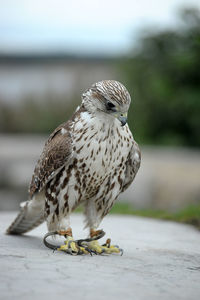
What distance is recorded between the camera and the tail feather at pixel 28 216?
4285 mm

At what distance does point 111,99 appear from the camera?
3.49 m

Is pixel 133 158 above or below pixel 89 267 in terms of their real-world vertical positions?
above

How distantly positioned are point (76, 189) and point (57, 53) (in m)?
21.5

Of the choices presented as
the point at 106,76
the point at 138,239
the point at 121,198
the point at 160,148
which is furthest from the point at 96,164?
the point at 106,76

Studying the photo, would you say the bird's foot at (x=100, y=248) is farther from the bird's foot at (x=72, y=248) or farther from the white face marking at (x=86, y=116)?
the white face marking at (x=86, y=116)

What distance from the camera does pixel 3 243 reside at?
389cm

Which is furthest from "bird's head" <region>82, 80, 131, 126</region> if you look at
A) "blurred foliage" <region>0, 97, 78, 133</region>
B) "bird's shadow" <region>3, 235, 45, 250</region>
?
"blurred foliage" <region>0, 97, 78, 133</region>

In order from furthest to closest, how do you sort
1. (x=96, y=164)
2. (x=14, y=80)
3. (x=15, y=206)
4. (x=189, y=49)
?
(x=14, y=80), (x=189, y=49), (x=15, y=206), (x=96, y=164)

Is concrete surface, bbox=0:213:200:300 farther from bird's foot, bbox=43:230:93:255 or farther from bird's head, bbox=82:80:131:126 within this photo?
bird's head, bbox=82:80:131:126

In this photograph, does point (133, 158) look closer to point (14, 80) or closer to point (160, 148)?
point (160, 148)

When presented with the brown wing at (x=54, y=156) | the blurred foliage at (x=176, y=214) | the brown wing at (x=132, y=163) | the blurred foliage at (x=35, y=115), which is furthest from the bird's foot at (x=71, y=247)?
the blurred foliage at (x=35, y=115)

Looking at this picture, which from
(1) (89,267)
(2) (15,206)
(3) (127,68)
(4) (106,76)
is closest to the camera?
(1) (89,267)

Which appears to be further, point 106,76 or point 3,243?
point 106,76

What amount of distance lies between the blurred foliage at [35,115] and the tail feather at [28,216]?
14.0 m
